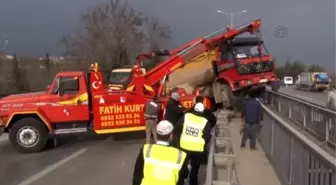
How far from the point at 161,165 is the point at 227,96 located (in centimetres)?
1770

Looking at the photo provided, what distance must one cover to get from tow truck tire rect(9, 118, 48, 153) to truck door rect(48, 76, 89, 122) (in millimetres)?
547

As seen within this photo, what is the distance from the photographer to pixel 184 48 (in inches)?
805

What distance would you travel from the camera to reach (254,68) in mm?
22578

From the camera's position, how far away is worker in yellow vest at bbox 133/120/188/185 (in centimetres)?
500

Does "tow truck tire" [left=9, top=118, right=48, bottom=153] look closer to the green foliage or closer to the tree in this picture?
the tree

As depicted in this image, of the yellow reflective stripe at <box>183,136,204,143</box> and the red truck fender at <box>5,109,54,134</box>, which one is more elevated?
the yellow reflective stripe at <box>183,136,204,143</box>

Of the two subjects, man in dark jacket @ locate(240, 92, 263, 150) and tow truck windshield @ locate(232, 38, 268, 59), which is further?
tow truck windshield @ locate(232, 38, 268, 59)

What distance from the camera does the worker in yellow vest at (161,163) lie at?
16.4 feet

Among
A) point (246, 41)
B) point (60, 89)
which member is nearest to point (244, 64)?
point (246, 41)

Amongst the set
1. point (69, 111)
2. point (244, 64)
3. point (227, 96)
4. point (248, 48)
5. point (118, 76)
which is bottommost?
point (227, 96)

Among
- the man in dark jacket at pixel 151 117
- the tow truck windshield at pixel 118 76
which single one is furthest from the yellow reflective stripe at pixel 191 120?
the tow truck windshield at pixel 118 76

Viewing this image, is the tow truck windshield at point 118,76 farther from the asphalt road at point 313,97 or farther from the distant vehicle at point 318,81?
the distant vehicle at point 318,81

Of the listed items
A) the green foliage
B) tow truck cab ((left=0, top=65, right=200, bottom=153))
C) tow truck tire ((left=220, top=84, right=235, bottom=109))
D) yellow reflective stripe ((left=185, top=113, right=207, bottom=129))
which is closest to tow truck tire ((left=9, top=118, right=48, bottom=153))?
tow truck cab ((left=0, top=65, right=200, bottom=153))

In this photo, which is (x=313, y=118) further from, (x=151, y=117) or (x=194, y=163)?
(x=194, y=163)
